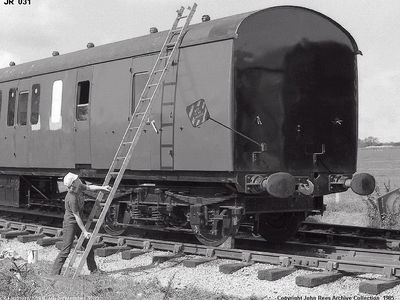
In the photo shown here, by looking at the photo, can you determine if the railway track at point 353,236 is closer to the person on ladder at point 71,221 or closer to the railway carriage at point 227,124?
the railway carriage at point 227,124

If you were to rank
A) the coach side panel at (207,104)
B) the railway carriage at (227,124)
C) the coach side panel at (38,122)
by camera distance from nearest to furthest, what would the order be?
the coach side panel at (207,104) < the railway carriage at (227,124) < the coach side panel at (38,122)

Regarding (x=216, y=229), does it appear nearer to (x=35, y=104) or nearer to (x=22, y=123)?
(x=35, y=104)

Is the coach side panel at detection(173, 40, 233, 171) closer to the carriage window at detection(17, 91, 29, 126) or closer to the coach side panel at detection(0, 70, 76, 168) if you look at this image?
the coach side panel at detection(0, 70, 76, 168)

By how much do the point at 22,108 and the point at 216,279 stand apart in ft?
24.4

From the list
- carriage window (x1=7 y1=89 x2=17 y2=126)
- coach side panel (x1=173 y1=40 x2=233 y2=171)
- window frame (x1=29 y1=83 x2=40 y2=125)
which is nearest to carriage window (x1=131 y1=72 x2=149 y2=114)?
coach side panel (x1=173 y1=40 x2=233 y2=171)

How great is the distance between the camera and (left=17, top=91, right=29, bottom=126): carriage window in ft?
44.9

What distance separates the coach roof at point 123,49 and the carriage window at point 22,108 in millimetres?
428

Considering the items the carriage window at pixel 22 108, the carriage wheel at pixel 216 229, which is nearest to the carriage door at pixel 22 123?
the carriage window at pixel 22 108

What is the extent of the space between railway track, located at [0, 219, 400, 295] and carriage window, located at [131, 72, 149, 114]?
2.44m

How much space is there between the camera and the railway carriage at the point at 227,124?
9414 mm

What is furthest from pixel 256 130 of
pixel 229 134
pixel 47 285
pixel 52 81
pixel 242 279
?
pixel 52 81

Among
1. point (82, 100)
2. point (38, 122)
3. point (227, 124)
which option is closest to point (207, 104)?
point (227, 124)

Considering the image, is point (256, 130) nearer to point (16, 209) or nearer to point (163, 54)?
point (163, 54)

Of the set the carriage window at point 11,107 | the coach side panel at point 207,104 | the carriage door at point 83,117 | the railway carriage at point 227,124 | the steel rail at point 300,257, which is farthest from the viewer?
the carriage window at point 11,107
